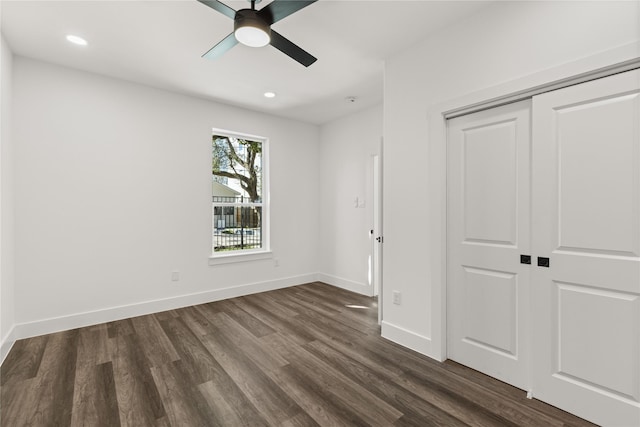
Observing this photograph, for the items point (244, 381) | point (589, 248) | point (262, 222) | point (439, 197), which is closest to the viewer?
point (589, 248)

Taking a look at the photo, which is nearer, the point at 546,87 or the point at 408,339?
the point at 546,87

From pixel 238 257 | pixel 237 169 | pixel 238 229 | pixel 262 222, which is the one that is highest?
pixel 237 169

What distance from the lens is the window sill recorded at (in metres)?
4.15

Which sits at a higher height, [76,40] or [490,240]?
[76,40]

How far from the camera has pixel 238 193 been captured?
4.54m

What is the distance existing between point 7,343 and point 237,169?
310cm

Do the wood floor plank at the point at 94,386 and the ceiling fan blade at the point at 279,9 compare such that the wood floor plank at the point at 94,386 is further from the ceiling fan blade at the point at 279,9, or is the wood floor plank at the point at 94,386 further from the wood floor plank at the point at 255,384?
the ceiling fan blade at the point at 279,9

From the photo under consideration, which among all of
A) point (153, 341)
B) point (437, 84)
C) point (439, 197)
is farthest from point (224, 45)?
point (153, 341)

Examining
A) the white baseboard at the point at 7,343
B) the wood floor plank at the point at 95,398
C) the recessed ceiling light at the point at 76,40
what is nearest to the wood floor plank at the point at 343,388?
the wood floor plank at the point at 95,398

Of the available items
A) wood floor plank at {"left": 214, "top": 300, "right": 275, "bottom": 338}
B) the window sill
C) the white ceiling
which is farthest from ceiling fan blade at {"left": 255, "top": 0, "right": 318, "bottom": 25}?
the window sill

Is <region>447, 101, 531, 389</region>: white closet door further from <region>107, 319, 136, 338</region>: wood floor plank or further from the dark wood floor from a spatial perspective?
<region>107, 319, 136, 338</region>: wood floor plank

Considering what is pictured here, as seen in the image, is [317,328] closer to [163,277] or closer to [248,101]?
[163,277]

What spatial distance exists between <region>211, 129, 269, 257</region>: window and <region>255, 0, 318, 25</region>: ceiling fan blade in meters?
2.58

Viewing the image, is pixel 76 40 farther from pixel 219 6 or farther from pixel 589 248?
pixel 589 248
